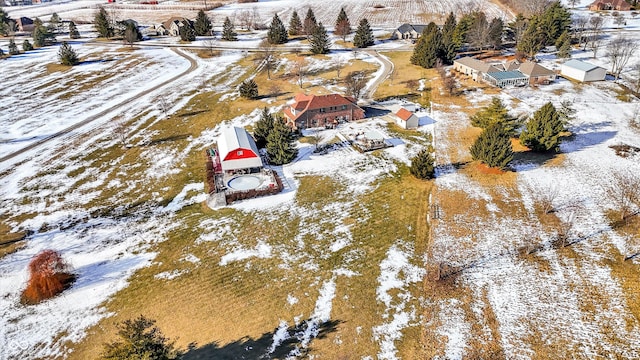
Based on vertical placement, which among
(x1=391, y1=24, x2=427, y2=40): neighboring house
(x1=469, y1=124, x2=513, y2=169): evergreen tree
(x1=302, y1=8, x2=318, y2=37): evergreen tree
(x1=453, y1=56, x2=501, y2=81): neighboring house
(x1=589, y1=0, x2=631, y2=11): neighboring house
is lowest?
(x1=469, y1=124, x2=513, y2=169): evergreen tree

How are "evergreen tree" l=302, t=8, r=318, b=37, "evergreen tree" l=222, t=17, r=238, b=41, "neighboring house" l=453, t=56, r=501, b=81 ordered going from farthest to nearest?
"evergreen tree" l=222, t=17, r=238, b=41 → "evergreen tree" l=302, t=8, r=318, b=37 → "neighboring house" l=453, t=56, r=501, b=81

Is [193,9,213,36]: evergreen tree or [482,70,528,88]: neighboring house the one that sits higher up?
[193,9,213,36]: evergreen tree

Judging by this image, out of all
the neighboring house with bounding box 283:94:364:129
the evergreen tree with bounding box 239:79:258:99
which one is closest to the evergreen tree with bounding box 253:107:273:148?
the neighboring house with bounding box 283:94:364:129

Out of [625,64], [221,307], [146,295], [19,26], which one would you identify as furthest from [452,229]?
[19,26]

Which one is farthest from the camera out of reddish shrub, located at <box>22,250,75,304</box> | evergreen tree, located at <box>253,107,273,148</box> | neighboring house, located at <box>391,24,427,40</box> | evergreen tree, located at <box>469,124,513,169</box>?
neighboring house, located at <box>391,24,427,40</box>

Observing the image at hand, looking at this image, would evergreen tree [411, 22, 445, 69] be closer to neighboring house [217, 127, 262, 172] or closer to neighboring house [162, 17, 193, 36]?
neighboring house [217, 127, 262, 172]

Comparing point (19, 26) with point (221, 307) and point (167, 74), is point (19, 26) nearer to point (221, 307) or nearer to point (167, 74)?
point (167, 74)
